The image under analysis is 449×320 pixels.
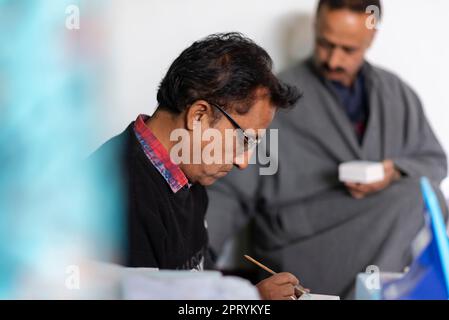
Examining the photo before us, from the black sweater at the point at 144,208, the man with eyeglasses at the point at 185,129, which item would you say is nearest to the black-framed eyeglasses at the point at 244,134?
the man with eyeglasses at the point at 185,129

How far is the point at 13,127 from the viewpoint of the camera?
1067 mm

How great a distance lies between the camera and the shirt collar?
1002 mm

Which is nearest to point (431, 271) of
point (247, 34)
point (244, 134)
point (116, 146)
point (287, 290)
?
point (287, 290)

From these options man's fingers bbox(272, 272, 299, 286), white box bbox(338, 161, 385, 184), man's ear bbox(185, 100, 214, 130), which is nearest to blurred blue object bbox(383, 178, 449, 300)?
man's fingers bbox(272, 272, 299, 286)

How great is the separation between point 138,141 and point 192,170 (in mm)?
96

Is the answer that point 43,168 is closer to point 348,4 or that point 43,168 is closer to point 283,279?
point 283,279

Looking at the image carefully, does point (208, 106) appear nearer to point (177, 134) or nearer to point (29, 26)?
point (177, 134)

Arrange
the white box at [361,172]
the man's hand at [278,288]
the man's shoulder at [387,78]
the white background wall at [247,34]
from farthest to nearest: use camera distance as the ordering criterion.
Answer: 1. the man's shoulder at [387,78]
2. the white box at [361,172]
3. the white background wall at [247,34]
4. the man's hand at [278,288]

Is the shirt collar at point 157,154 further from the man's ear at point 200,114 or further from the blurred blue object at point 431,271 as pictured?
the blurred blue object at point 431,271

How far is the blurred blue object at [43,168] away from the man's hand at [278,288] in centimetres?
22

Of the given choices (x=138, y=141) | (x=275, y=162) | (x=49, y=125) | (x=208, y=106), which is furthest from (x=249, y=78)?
(x=275, y=162)

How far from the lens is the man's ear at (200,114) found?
99 centimetres

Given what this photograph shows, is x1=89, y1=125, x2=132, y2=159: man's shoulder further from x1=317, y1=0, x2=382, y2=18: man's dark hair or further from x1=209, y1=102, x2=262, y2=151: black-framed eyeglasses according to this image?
x1=317, y1=0, x2=382, y2=18: man's dark hair

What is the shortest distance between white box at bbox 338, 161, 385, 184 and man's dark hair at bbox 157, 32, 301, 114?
670 millimetres
